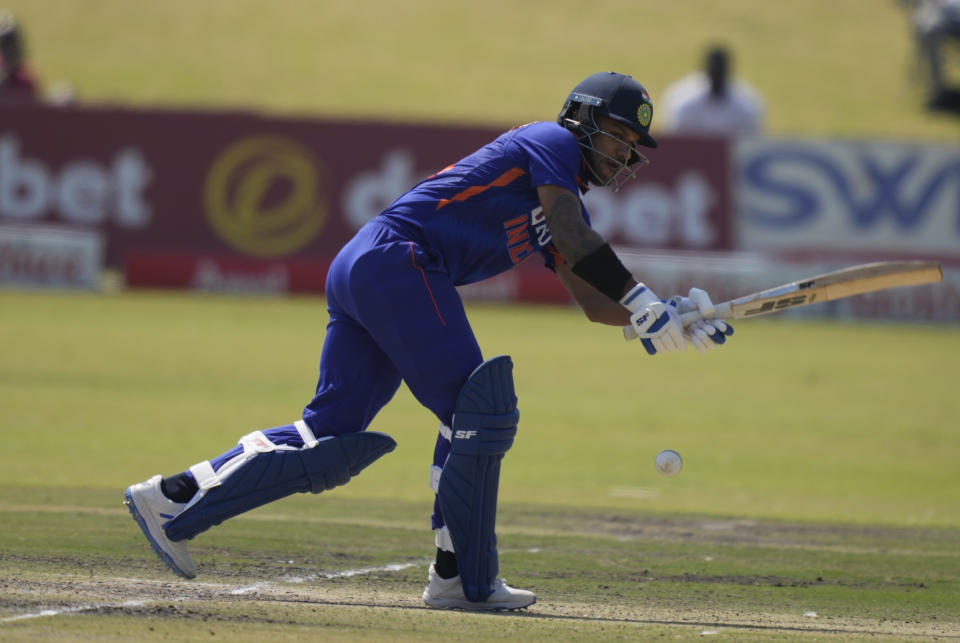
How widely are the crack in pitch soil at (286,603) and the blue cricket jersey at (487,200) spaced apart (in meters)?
1.46

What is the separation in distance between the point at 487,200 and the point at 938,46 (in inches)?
1379

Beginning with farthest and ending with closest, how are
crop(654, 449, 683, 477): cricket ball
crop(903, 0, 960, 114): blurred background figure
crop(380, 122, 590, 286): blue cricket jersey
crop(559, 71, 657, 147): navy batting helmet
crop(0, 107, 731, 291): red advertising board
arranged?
1. crop(903, 0, 960, 114): blurred background figure
2. crop(0, 107, 731, 291): red advertising board
3. crop(654, 449, 683, 477): cricket ball
4. crop(559, 71, 657, 147): navy batting helmet
5. crop(380, 122, 590, 286): blue cricket jersey

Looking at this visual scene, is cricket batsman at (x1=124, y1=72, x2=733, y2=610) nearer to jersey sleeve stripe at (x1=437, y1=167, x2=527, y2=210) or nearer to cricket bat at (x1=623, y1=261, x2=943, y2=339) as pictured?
jersey sleeve stripe at (x1=437, y1=167, x2=527, y2=210)

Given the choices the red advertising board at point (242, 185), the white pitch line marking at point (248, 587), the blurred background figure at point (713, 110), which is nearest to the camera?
the white pitch line marking at point (248, 587)

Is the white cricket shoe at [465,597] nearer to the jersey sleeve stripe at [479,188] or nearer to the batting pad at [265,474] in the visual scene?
the batting pad at [265,474]

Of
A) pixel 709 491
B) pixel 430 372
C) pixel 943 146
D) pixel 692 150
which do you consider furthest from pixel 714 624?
pixel 943 146

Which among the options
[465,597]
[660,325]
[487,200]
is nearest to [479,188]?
[487,200]

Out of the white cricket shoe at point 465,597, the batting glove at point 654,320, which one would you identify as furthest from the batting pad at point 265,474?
the batting glove at point 654,320

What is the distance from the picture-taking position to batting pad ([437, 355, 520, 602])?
226 inches

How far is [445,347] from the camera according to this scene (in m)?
5.78

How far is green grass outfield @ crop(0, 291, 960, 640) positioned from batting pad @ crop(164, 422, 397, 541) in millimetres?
324

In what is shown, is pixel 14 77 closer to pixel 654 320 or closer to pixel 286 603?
pixel 286 603

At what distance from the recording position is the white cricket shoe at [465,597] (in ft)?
19.3

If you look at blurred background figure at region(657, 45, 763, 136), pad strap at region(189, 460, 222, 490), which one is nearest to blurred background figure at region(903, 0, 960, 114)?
blurred background figure at region(657, 45, 763, 136)
